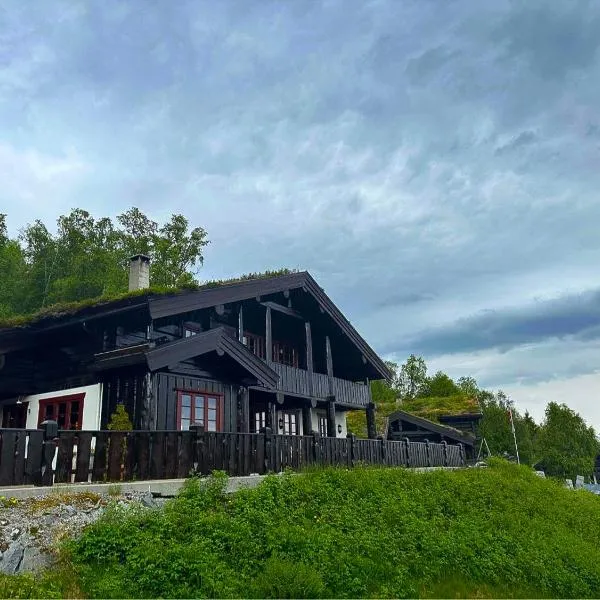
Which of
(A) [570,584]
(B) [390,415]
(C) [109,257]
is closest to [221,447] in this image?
(A) [570,584]

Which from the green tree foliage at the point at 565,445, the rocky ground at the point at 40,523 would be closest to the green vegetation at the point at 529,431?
the green tree foliage at the point at 565,445

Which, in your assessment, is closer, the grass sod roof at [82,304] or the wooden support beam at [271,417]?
the grass sod roof at [82,304]

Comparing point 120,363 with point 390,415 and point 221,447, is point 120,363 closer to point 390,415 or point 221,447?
point 221,447

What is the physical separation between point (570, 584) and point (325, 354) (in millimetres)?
17612

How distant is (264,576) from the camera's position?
8172 millimetres

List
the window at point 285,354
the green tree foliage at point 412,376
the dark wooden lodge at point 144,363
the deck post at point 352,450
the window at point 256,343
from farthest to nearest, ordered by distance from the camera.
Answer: the green tree foliage at point 412,376, the window at point 285,354, the window at point 256,343, the deck post at point 352,450, the dark wooden lodge at point 144,363

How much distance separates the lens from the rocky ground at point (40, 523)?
771 cm

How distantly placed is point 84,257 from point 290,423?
27314 millimetres

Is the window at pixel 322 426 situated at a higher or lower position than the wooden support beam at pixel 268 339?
lower

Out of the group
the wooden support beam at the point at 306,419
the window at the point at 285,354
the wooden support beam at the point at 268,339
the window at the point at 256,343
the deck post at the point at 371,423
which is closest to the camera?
the wooden support beam at the point at 268,339

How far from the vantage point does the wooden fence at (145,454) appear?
938cm

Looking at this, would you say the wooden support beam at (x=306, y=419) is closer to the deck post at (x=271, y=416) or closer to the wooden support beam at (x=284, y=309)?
the deck post at (x=271, y=416)


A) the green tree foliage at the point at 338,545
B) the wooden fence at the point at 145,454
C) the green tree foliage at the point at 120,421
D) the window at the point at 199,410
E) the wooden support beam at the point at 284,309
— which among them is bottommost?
the green tree foliage at the point at 338,545

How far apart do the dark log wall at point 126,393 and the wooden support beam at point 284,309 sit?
26.5ft
